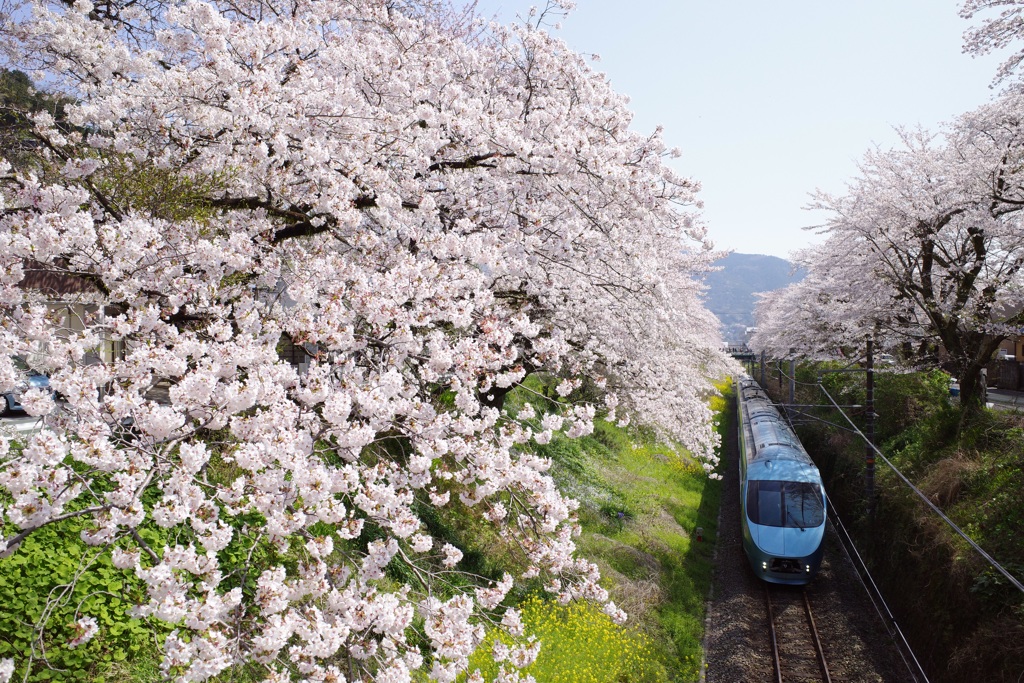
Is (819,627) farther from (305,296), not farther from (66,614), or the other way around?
(66,614)

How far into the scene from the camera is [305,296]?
492 centimetres

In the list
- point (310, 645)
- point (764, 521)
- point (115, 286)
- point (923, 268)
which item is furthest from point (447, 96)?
point (923, 268)

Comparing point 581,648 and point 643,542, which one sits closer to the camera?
point 581,648

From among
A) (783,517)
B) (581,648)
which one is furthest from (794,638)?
(581,648)

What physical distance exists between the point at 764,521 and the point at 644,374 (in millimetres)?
4511

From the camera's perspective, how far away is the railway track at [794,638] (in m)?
11.0

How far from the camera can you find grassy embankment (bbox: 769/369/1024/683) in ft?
31.0

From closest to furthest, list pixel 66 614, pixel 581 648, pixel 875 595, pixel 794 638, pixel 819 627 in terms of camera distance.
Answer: pixel 66 614 → pixel 581 648 → pixel 794 638 → pixel 819 627 → pixel 875 595

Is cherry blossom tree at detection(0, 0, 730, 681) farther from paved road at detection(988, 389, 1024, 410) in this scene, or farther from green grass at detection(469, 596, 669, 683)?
paved road at detection(988, 389, 1024, 410)

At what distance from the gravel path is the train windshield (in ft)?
5.77

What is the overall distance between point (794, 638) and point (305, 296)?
40.4 feet

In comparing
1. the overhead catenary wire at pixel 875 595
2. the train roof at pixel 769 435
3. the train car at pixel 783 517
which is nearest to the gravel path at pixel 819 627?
the overhead catenary wire at pixel 875 595

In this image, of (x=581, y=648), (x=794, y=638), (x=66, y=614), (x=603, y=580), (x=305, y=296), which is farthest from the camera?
(x=794, y=638)

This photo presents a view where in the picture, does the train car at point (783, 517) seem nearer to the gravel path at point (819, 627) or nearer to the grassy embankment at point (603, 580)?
the gravel path at point (819, 627)
